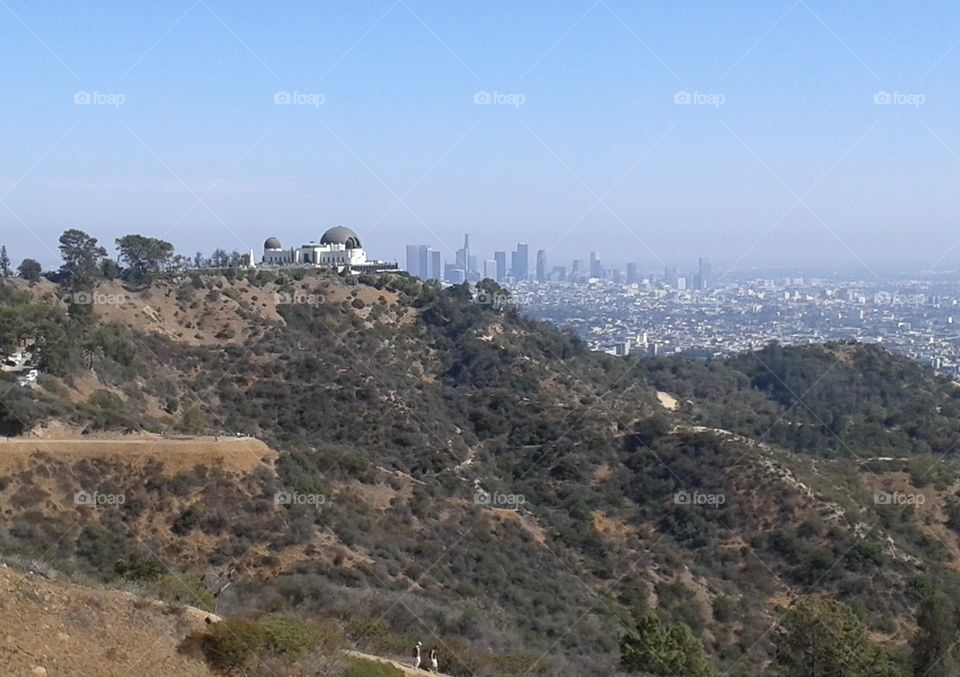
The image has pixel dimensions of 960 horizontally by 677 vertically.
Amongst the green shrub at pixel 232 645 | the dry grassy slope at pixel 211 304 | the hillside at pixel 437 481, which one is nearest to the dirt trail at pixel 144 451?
the hillside at pixel 437 481

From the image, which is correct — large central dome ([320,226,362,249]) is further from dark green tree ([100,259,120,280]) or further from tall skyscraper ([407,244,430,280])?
tall skyscraper ([407,244,430,280])

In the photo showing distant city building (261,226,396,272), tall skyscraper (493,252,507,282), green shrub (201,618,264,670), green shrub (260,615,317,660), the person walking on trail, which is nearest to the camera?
green shrub (201,618,264,670)

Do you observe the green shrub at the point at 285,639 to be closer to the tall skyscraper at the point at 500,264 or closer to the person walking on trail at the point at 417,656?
the person walking on trail at the point at 417,656

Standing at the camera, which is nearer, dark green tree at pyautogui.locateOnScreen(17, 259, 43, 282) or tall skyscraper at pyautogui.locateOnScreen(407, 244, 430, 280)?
dark green tree at pyautogui.locateOnScreen(17, 259, 43, 282)

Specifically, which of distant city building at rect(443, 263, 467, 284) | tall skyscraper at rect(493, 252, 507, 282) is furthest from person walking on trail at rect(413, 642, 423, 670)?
tall skyscraper at rect(493, 252, 507, 282)

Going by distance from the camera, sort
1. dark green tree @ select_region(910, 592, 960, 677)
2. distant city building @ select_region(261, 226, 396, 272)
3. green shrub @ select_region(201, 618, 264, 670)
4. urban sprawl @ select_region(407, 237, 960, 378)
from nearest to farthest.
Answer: green shrub @ select_region(201, 618, 264, 670), dark green tree @ select_region(910, 592, 960, 677), distant city building @ select_region(261, 226, 396, 272), urban sprawl @ select_region(407, 237, 960, 378)

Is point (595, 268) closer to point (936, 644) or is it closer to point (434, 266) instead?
point (434, 266)

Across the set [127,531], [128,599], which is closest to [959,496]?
[127,531]

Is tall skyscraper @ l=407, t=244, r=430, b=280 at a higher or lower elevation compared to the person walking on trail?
higher
